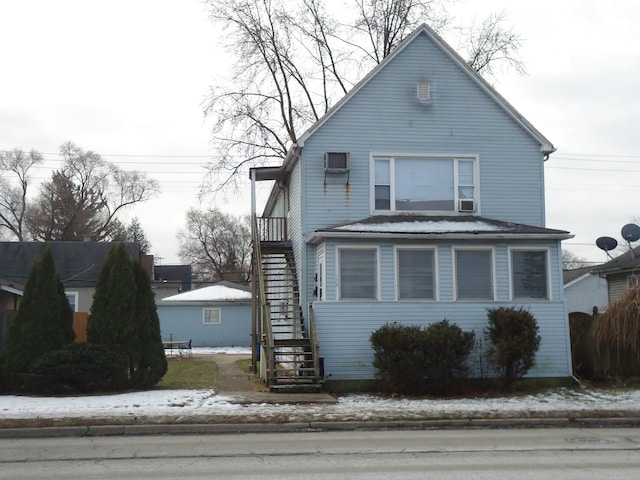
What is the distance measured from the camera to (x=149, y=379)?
16938mm

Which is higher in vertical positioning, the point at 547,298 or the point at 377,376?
the point at 547,298

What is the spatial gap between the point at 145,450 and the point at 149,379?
21.2ft

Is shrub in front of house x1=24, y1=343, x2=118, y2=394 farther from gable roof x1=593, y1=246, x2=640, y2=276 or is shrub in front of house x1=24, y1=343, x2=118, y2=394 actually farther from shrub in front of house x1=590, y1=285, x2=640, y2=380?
gable roof x1=593, y1=246, x2=640, y2=276

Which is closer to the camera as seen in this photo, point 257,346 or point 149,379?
point 149,379

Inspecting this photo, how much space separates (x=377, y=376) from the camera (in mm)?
17312

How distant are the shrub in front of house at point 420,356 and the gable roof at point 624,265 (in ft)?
42.3

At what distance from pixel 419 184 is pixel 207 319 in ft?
79.5

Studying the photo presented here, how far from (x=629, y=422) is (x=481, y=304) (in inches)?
209

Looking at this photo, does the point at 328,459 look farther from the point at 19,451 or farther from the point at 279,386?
the point at 279,386

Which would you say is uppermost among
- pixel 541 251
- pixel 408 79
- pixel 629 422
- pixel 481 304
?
pixel 408 79

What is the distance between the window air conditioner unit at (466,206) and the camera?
19.7m

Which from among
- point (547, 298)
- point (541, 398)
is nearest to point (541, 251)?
point (547, 298)

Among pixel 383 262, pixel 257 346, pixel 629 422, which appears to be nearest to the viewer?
pixel 629 422

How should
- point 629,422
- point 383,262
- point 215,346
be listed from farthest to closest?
point 215,346 < point 383,262 < point 629,422
